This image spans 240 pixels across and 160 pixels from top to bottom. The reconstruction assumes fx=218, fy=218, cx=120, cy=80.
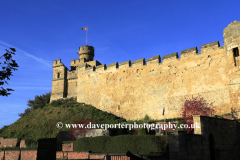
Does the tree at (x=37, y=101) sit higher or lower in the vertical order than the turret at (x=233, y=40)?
lower

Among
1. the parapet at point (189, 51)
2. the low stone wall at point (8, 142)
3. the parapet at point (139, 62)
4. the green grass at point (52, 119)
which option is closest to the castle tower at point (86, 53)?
the green grass at point (52, 119)

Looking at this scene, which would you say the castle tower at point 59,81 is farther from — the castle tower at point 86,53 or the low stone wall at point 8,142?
the low stone wall at point 8,142

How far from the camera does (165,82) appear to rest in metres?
26.0

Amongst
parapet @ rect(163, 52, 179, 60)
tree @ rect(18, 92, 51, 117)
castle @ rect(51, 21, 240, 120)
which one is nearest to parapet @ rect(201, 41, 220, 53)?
castle @ rect(51, 21, 240, 120)

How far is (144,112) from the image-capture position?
2725 cm

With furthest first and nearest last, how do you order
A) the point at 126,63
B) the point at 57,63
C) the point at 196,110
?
1. the point at 57,63
2. the point at 126,63
3. the point at 196,110

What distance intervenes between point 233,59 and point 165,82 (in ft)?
28.4

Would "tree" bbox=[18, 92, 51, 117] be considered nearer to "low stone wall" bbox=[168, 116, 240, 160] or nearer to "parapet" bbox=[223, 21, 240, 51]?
"parapet" bbox=[223, 21, 240, 51]

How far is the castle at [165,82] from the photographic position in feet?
64.5

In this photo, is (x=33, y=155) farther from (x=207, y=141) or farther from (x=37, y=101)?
(x=37, y=101)

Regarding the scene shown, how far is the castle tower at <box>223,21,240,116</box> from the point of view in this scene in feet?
59.3

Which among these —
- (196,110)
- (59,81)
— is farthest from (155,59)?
(59,81)

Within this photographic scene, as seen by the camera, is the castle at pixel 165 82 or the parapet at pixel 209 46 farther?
the parapet at pixel 209 46
